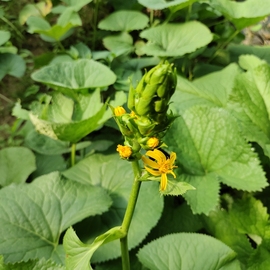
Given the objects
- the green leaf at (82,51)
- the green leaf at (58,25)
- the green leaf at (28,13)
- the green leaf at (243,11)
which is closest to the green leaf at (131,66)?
the green leaf at (82,51)

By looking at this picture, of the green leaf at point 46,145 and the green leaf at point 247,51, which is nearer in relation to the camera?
the green leaf at point 46,145

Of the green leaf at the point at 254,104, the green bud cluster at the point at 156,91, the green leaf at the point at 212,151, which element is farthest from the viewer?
the green leaf at the point at 254,104

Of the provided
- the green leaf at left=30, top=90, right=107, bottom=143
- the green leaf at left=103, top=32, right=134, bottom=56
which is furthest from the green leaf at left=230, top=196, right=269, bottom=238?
the green leaf at left=103, top=32, right=134, bottom=56

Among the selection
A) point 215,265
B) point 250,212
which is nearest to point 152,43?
point 250,212

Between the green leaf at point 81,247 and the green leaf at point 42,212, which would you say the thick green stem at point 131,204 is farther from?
the green leaf at point 42,212

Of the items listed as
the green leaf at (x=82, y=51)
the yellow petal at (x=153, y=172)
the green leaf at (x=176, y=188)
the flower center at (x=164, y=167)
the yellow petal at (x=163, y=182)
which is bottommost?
the green leaf at (x=82, y=51)

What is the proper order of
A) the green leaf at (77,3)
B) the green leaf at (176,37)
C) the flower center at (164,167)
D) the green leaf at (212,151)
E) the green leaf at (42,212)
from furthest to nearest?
the green leaf at (77,3)
the green leaf at (176,37)
the green leaf at (212,151)
the green leaf at (42,212)
the flower center at (164,167)

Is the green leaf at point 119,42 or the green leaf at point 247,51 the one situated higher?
the green leaf at point 119,42

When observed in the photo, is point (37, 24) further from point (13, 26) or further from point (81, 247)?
point (81, 247)
